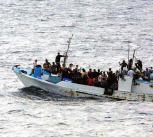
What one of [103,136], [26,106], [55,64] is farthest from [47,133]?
[55,64]

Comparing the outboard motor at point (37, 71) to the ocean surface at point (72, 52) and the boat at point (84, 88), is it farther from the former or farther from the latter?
the ocean surface at point (72, 52)

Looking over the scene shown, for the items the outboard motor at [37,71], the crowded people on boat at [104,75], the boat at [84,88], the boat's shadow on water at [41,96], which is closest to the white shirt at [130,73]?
the crowded people on boat at [104,75]

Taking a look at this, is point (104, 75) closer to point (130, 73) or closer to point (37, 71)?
point (130, 73)

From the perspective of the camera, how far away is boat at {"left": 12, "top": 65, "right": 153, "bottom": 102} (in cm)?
4150

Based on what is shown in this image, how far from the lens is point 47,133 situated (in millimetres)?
34594

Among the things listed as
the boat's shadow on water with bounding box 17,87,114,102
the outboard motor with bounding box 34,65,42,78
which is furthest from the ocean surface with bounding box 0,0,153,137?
the outboard motor with bounding box 34,65,42,78

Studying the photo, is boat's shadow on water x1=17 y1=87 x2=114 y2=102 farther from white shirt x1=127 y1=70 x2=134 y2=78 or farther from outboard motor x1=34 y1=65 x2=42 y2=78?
white shirt x1=127 y1=70 x2=134 y2=78

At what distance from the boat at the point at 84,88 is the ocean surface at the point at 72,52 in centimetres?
54

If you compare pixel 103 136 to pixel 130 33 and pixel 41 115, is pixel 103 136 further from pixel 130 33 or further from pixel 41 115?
pixel 130 33

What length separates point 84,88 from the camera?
→ 4253 centimetres

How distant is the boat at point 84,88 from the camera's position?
41500 millimetres

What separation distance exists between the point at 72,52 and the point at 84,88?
833 inches

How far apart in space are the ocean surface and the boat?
0.54m

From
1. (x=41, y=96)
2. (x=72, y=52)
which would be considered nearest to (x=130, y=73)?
(x=41, y=96)
